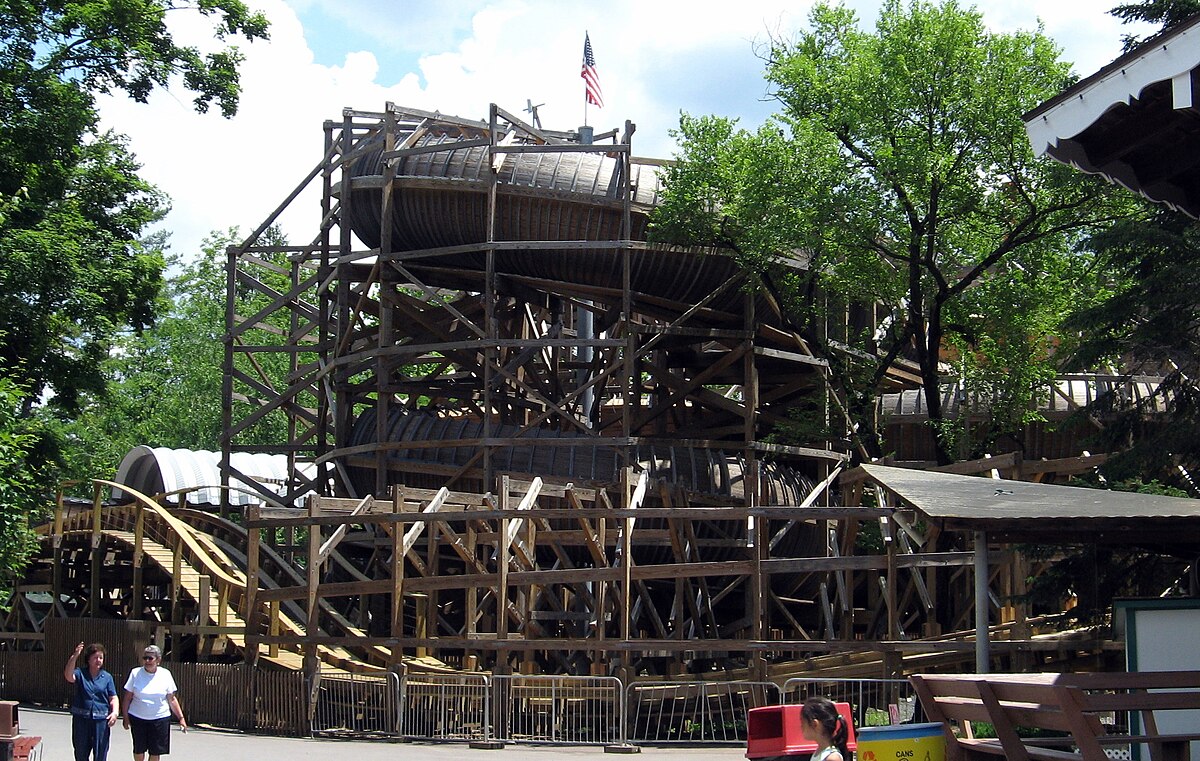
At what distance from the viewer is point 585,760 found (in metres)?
18.5

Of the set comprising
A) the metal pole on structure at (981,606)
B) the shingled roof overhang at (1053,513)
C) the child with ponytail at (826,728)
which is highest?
the shingled roof overhang at (1053,513)

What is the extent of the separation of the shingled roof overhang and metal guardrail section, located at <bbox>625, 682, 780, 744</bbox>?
6.38 meters

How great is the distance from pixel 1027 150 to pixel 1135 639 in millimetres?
18270

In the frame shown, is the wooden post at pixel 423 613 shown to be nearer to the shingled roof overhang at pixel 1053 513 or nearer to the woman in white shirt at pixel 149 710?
the woman in white shirt at pixel 149 710

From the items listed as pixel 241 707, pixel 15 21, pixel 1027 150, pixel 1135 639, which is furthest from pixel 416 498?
pixel 1135 639

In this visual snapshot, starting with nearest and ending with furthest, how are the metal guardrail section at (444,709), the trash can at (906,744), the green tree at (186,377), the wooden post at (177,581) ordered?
the trash can at (906,744) < the metal guardrail section at (444,709) < the wooden post at (177,581) < the green tree at (186,377)

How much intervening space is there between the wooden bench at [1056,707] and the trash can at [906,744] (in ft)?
0.40

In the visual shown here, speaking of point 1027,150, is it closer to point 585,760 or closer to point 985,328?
point 985,328

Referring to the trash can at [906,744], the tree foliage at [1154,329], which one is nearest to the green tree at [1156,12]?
the tree foliage at [1154,329]

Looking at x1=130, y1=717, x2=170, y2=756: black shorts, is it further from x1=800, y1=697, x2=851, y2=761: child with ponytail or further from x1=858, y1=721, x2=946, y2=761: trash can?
x1=800, y1=697, x2=851, y2=761: child with ponytail

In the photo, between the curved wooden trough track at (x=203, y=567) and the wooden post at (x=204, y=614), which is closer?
the curved wooden trough track at (x=203, y=567)

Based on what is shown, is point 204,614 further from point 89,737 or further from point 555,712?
point 89,737

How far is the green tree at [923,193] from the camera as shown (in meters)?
27.4

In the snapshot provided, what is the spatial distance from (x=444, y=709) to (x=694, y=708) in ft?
12.7
